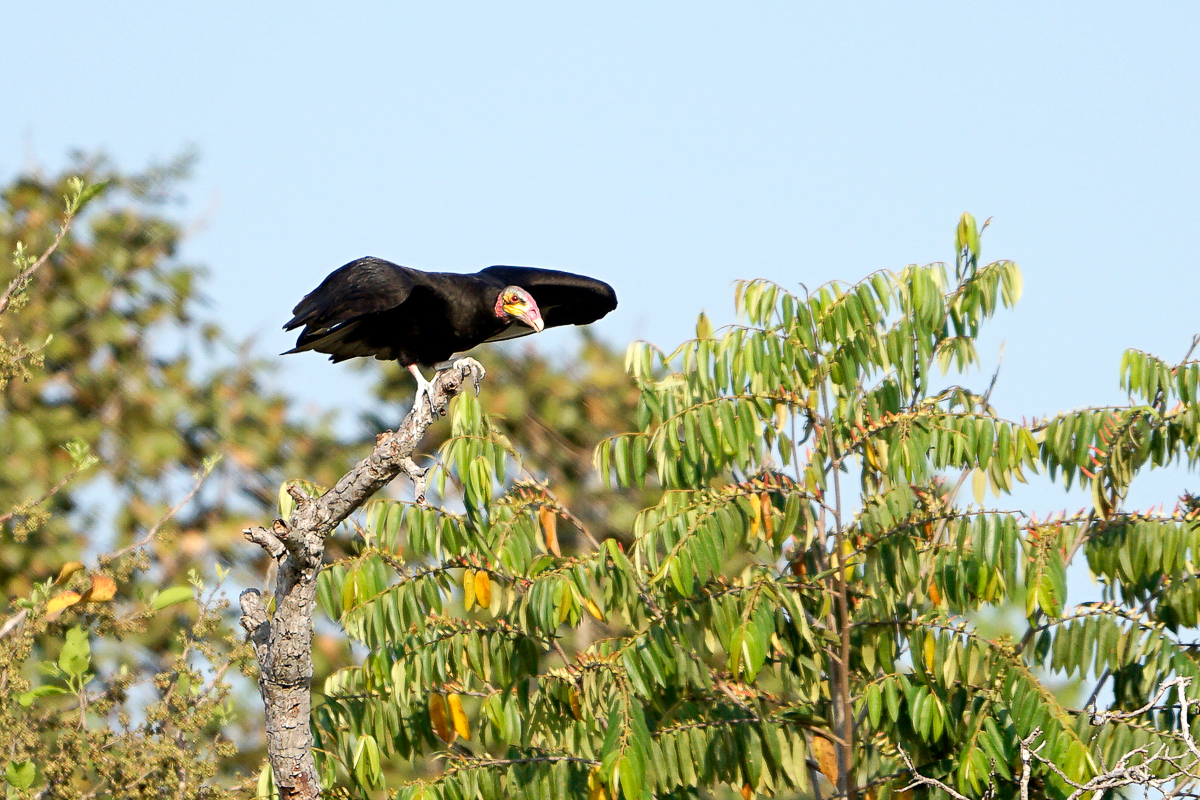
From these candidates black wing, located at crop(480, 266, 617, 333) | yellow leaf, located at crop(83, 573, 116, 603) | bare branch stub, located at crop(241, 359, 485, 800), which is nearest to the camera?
bare branch stub, located at crop(241, 359, 485, 800)

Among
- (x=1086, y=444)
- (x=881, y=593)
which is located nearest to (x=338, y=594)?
(x=881, y=593)

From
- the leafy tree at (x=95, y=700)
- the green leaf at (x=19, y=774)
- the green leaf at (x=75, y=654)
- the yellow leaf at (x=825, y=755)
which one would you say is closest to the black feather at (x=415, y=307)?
the leafy tree at (x=95, y=700)

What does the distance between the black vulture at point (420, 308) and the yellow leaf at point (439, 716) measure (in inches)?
38.3

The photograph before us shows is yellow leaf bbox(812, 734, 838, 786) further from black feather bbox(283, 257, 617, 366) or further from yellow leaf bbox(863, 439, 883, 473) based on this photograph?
black feather bbox(283, 257, 617, 366)

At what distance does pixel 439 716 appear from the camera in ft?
14.6

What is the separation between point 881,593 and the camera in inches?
171

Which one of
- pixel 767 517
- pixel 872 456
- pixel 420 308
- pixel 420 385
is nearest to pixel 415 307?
pixel 420 308

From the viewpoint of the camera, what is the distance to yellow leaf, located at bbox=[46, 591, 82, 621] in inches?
181

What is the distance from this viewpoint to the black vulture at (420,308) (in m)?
4.59

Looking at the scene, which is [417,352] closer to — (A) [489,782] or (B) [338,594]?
(B) [338,594]

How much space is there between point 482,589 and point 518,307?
1.44 meters

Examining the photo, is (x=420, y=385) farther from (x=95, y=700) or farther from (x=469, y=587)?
(x=95, y=700)

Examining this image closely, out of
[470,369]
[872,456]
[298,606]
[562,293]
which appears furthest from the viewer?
[562,293]

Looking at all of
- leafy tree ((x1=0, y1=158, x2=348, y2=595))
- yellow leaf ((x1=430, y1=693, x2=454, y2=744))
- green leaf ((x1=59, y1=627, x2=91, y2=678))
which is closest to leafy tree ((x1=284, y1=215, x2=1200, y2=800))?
yellow leaf ((x1=430, y1=693, x2=454, y2=744))
